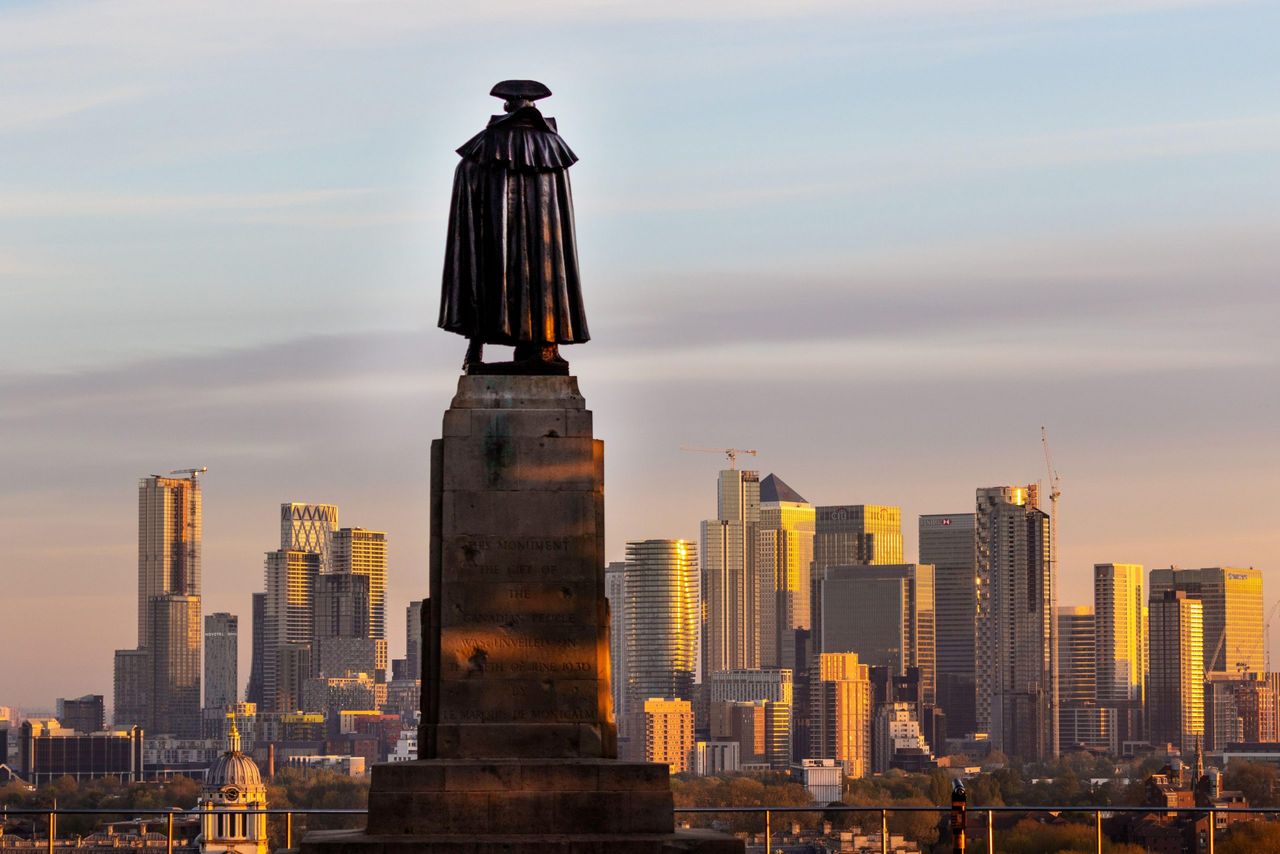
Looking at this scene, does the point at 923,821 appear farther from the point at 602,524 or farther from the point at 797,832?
the point at 602,524

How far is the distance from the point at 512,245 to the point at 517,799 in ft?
21.2

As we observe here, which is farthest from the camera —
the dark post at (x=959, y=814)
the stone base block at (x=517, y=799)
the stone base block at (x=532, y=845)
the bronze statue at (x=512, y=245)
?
the bronze statue at (x=512, y=245)

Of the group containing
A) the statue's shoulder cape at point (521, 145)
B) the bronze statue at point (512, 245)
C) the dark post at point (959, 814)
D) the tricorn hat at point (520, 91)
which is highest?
the tricorn hat at point (520, 91)

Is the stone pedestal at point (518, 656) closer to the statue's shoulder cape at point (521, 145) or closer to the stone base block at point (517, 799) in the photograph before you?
the stone base block at point (517, 799)

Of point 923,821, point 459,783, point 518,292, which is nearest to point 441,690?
point 459,783

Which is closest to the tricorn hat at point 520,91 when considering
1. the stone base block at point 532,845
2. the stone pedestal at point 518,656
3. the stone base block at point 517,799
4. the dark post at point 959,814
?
the stone pedestal at point 518,656

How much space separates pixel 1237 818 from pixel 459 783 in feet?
327

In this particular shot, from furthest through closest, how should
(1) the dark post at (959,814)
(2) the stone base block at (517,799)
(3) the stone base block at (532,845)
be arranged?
1. (2) the stone base block at (517,799)
2. (3) the stone base block at (532,845)
3. (1) the dark post at (959,814)

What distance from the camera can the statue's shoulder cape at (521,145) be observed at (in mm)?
31922

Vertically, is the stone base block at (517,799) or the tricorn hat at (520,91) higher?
the tricorn hat at (520,91)

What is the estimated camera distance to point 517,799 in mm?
29953

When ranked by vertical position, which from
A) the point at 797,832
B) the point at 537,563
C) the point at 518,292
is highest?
the point at 518,292

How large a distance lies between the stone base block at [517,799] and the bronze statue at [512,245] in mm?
4764

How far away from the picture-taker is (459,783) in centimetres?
2994
